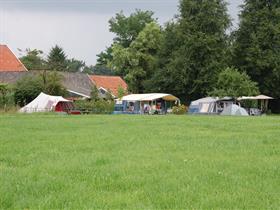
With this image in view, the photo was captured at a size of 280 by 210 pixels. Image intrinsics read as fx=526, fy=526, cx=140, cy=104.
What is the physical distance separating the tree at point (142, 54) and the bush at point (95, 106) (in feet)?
44.1

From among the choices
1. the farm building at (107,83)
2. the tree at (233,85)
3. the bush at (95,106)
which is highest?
the farm building at (107,83)

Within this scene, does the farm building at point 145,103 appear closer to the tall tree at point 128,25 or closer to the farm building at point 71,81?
the farm building at point 71,81

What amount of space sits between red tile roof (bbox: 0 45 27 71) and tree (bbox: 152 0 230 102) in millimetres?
24213

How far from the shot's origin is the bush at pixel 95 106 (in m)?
56.7

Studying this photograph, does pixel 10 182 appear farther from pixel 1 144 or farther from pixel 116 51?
pixel 116 51

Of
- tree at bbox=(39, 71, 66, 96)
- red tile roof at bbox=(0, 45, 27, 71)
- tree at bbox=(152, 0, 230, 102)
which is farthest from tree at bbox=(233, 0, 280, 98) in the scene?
red tile roof at bbox=(0, 45, 27, 71)

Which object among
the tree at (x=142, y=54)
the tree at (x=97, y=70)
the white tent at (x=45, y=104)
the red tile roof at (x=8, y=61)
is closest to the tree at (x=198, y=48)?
the tree at (x=142, y=54)

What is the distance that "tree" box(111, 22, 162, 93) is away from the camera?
71.8m

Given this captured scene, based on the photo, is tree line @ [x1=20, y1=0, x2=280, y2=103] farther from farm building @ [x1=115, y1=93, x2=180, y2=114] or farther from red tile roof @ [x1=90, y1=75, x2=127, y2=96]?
red tile roof @ [x1=90, y1=75, x2=127, y2=96]

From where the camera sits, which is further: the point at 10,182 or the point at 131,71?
the point at 131,71

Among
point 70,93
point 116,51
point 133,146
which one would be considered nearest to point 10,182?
point 133,146

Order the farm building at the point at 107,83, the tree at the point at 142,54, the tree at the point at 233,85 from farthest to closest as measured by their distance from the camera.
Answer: the farm building at the point at 107,83 → the tree at the point at 142,54 → the tree at the point at 233,85

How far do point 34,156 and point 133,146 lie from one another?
302cm

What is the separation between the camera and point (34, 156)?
445 inches
